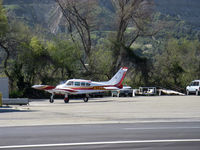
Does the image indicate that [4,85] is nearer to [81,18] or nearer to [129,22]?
[81,18]

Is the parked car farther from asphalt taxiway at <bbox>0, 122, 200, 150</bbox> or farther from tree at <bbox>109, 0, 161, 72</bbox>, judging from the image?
asphalt taxiway at <bbox>0, 122, 200, 150</bbox>

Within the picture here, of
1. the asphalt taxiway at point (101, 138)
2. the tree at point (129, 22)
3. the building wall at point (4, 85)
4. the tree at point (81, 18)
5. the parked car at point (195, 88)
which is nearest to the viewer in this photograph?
the asphalt taxiway at point (101, 138)

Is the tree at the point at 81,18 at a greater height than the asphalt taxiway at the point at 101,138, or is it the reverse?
the tree at the point at 81,18

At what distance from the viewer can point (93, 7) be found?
177 ft

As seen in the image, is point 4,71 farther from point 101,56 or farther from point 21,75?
point 101,56

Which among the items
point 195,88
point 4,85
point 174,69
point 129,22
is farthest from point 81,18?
point 4,85

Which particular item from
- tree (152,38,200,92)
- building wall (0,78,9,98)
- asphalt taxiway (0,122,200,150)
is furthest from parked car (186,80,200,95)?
asphalt taxiway (0,122,200,150)

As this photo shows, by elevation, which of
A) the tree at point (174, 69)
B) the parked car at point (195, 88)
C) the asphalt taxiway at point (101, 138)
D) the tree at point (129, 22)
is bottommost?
the asphalt taxiway at point (101, 138)

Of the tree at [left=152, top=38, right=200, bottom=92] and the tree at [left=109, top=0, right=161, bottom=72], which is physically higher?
the tree at [left=109, top=0, right=161, bottom=72]

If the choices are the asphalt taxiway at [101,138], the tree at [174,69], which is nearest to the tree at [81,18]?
the tree at [174,69]

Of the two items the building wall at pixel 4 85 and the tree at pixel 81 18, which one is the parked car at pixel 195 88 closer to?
the tree at pixel 81 18

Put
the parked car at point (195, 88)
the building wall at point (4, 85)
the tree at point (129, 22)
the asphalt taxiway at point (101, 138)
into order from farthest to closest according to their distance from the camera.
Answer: the tree at point (129, 22) → the parked car at point (195, 88) → the building wall at point (4, 85) → the asphalt taxiway at point (101, 138)

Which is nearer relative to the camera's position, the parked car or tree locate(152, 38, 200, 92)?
the parked car

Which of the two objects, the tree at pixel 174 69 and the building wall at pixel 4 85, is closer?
the building wall at pixel 4 85
